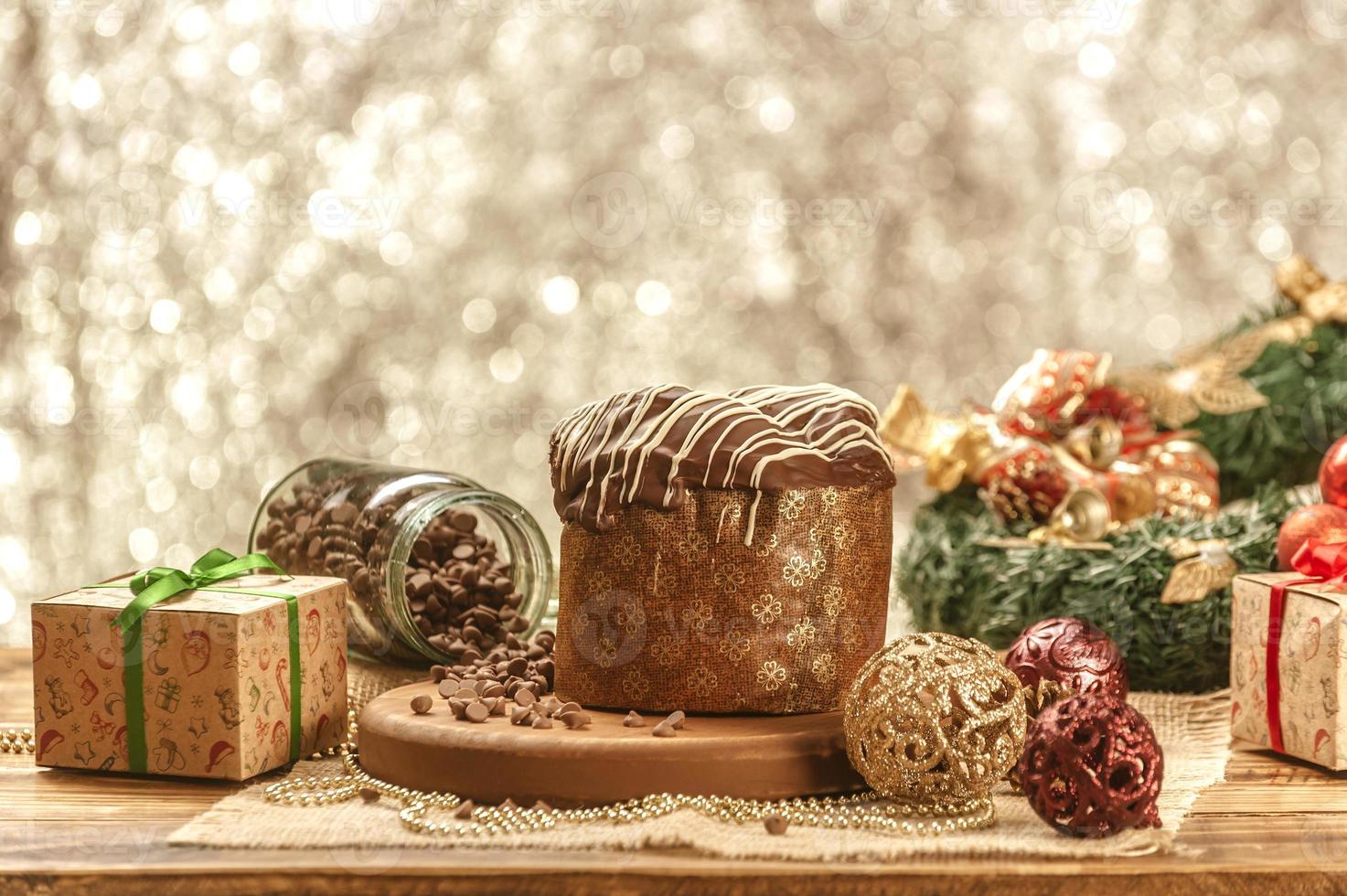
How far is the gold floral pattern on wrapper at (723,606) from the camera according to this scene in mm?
1091

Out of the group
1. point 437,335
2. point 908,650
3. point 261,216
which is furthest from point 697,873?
point 261,216

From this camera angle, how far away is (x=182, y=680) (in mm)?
1086

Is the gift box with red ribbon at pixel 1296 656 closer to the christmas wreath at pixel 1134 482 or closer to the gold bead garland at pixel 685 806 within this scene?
the christmas wreath at pixel 1134 482

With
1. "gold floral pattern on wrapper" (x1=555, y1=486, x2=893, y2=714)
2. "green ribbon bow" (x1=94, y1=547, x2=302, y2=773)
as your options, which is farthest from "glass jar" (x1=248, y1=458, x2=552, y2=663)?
"gold floral pattern on wrapper" (x1=555, y1=486, x2=893, y2=714)

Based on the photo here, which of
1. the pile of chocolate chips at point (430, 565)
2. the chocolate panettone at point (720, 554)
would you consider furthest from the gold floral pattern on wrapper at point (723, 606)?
the pile of chocolate chips at point (430, 565)

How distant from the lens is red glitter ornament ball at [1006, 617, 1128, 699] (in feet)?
3.84

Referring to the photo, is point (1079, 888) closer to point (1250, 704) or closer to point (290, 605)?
point (1250, 704)

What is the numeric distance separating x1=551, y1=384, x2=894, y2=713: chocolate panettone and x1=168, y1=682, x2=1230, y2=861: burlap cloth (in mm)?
153

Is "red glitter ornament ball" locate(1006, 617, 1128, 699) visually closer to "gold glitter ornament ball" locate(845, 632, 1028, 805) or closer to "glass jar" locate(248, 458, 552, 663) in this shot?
"gold glitter ornament ball" locate(845, 632, 1028, 805)

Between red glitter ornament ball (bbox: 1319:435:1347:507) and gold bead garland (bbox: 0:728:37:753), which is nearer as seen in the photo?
gold bead garland (bbox: 0:728:37:753)

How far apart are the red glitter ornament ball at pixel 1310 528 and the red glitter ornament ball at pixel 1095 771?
39 centimetres

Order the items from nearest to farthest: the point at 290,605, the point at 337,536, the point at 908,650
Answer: the point at 908,650, the point at 290,605, the point at 337,536

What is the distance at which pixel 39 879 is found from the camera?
2.89 feet

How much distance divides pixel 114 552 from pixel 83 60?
751 millimetres
